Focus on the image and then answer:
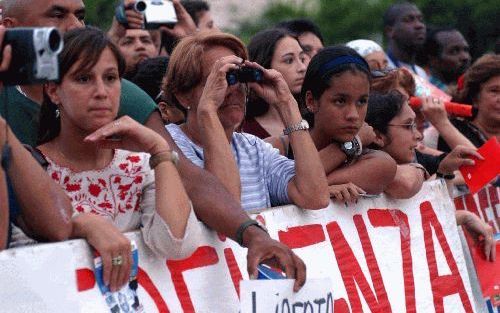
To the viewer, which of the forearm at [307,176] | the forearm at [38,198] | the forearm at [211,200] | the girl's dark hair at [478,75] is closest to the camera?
the forearm at [38,198]

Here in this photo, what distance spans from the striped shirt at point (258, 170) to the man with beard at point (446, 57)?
6.29 meters

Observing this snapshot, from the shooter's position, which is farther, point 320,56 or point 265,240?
point 320,56

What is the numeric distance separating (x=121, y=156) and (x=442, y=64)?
306 inches

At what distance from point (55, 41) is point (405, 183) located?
10.7ft

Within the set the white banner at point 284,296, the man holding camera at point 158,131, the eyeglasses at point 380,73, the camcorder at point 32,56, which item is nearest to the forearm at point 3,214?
the camcorder at point 32,56

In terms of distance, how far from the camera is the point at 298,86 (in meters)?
8.00

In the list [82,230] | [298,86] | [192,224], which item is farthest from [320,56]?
[82,230]

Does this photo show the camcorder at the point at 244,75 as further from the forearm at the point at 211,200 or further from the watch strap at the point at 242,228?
the watch strap at the point at 242,228

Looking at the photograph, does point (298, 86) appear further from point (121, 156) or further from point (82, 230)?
point (82, 230)

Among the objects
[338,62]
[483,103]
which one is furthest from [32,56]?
[483,103]

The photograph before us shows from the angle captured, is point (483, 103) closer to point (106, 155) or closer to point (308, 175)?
point (308, 175)

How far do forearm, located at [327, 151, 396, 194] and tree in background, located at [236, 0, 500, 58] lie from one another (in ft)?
48.5

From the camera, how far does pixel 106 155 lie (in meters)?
5.35

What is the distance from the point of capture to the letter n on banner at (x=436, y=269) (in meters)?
7.41
